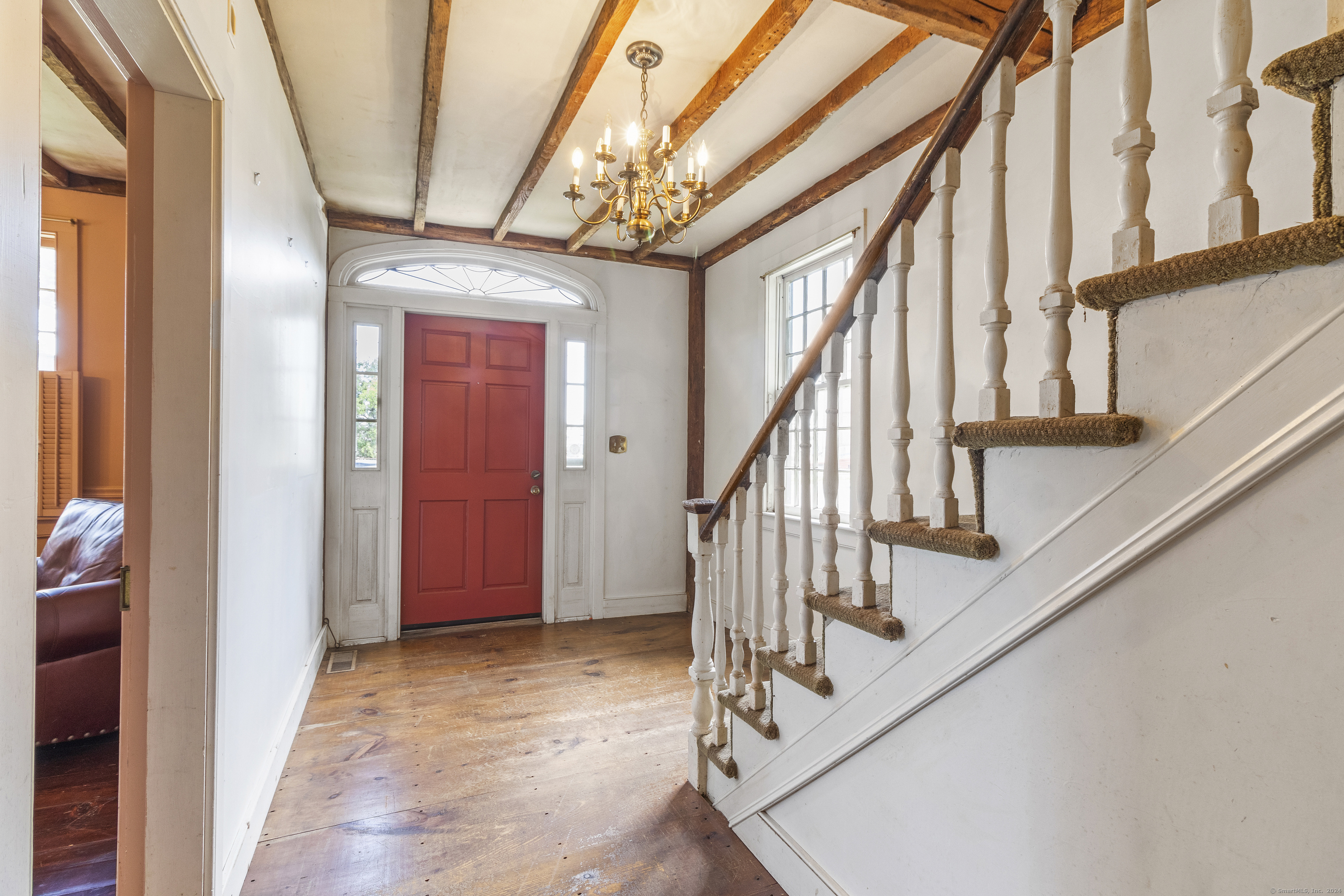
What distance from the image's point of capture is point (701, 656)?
2.33 m

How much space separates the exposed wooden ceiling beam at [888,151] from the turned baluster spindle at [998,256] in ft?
0.35

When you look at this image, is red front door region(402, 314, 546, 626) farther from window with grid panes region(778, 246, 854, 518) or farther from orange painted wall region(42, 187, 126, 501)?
window with grid panes region(778, 246, 854, 518)

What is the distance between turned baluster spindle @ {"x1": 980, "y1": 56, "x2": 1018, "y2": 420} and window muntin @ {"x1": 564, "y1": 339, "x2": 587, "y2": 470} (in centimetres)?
357

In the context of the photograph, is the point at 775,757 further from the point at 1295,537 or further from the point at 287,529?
the point at 287,529

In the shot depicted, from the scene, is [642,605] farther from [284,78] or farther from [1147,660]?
[1147,660]

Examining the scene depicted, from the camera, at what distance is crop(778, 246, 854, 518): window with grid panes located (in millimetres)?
3469

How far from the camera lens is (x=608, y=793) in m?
2.32

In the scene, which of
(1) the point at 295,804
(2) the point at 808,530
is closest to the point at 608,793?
(1) the point at 295,804

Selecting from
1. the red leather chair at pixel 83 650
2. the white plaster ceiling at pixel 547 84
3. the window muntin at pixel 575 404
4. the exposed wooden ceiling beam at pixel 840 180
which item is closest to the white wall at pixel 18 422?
the white plaster ceiling at pixel 547 84

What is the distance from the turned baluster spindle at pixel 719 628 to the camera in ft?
7.26

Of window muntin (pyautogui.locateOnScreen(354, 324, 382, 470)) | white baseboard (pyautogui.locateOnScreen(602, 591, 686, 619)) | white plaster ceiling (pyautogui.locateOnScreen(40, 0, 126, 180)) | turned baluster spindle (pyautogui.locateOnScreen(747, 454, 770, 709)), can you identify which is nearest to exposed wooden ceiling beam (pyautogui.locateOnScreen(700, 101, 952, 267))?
turned baluster spindle (pyautogui.locateOnScreen(747, 454, 770, 709))

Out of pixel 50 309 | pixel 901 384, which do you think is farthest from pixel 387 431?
pixel 901 384

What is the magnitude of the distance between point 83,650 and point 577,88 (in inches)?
111

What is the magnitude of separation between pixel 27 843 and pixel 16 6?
101cm
